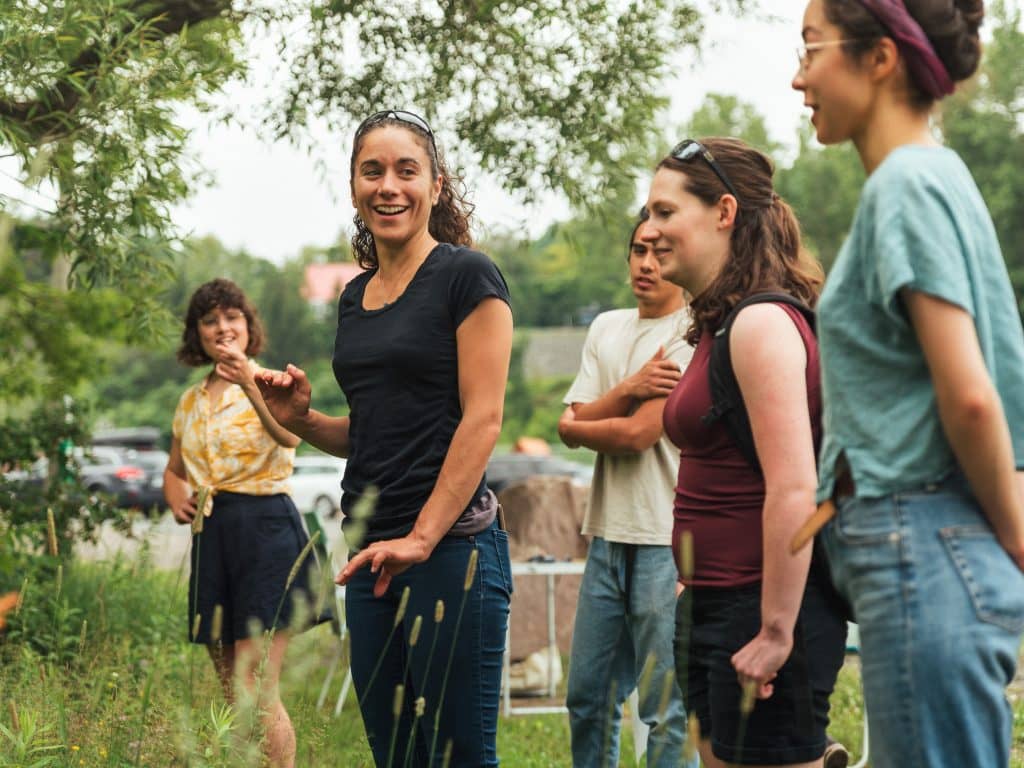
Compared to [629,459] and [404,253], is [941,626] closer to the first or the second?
[404,253]

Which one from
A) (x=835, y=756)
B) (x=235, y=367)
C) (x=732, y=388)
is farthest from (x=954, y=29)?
(x=835, y=756)

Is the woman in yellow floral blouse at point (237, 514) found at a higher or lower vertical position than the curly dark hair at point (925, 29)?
lower

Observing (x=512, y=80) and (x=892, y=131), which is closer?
(x=892, y=131)

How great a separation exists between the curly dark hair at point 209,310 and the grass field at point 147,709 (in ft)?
3.42

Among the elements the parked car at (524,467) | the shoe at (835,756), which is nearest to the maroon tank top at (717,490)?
the shoe at (835,756)

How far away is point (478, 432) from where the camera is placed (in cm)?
301

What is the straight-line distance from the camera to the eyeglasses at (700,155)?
9.74 ft

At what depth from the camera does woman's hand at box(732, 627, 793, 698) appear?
247cm

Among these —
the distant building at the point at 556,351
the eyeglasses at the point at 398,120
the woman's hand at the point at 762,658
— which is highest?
the distant building at the point at 556,351

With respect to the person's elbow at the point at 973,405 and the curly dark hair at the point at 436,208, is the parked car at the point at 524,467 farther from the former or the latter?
the person's elbow at the point at 973,405

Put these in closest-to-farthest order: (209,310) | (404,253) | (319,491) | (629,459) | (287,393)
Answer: (404,253)
(287,393)
(629,459)
(209,310)
(319,491)

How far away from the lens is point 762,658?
2.47 m

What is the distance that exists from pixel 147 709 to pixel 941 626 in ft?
6.50

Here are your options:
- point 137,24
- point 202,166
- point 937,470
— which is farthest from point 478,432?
point 202,166
